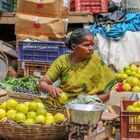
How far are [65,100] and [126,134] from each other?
2.87 feet

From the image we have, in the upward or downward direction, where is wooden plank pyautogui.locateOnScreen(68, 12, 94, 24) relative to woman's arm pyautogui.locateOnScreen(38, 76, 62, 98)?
upward

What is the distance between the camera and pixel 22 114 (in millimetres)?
3512

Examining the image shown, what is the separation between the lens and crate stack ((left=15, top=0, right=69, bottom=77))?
23.9 feet

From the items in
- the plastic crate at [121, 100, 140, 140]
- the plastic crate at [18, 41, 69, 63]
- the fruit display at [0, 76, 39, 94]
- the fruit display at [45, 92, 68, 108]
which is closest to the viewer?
the plastic crate at [121, 100, 140, 140]

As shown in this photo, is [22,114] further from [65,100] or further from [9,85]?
[9,85]

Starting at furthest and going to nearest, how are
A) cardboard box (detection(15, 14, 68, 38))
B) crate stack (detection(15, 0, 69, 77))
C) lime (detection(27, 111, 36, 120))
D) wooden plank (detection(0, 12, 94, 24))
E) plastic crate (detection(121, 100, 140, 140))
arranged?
wooden plank (detection(0, 12, 94, 24)) → cardboard box (detection(15, 14, 68, 38)) → crate stack (detection(15, 0, 69, 77)) → lime (detection(27, 111, 36, 120)) → plastic crate (detection(121, 100, 140, 140))

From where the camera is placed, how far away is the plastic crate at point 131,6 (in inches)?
344

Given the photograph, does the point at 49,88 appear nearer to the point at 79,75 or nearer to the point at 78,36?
the point at 79,75

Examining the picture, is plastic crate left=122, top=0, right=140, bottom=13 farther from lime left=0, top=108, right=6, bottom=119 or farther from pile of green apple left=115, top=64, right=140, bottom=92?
lime left=0, top=108, right=6, bottom=119

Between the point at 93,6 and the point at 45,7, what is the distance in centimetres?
163

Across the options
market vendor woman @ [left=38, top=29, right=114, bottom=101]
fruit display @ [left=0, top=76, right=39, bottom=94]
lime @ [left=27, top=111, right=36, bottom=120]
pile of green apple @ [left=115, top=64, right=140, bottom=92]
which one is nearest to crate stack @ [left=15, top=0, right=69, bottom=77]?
fruit display @ [left=0, top=76, right=39, bottom=94]

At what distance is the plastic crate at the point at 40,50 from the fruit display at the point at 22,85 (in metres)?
0.49

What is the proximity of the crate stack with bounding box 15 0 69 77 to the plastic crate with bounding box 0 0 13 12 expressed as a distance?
81 centimetres

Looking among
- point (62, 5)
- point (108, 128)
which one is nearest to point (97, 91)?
point (108, 128)
